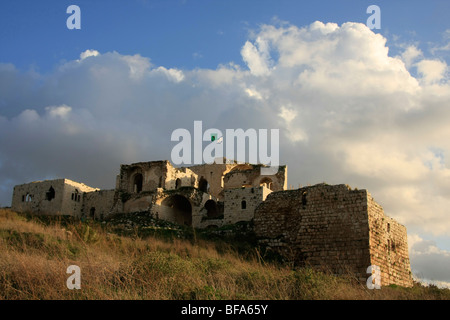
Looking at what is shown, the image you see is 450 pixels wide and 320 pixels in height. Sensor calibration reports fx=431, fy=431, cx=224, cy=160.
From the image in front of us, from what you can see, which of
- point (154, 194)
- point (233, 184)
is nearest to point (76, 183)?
point (154, 194)

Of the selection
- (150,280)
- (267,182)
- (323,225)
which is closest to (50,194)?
(267,182)

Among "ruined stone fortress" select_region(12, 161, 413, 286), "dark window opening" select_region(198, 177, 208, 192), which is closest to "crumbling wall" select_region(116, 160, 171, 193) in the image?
"ruined stone fortress" select_region(12, 161, 413, 286)

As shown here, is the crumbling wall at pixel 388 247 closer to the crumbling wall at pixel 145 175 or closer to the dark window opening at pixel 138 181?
the crumbling wall at pixel 145 175

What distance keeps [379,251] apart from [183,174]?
77.5 ft

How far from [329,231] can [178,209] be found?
61.3ft

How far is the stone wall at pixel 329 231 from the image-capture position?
55.7 feet

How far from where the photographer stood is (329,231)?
58.2ft

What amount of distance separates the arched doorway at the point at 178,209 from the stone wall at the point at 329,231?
1433 cm

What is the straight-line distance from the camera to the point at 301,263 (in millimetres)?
17906

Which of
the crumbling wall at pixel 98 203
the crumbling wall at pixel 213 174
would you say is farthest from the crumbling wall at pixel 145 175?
the crumbling wall at pixel 213 174

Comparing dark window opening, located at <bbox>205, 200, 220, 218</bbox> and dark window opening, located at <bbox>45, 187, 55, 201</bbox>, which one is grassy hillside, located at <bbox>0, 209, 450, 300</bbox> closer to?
dark window opening, located at <bbox>205, 200, 220, 218</bbox>

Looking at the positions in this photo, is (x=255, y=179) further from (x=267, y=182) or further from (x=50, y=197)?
(x=50, y=197)
